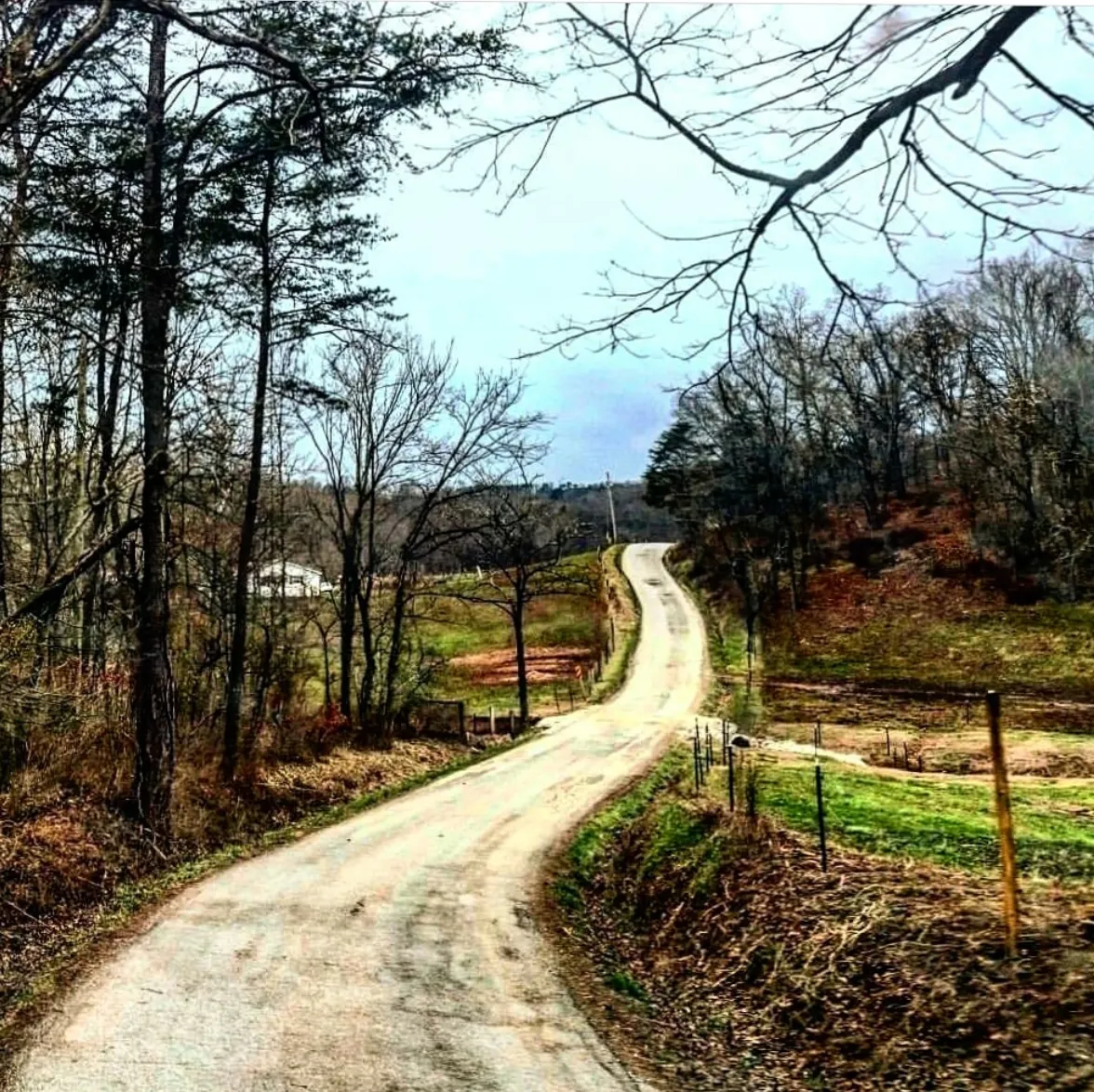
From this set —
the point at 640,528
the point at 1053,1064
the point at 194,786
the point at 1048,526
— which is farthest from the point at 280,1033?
the point at 640,528

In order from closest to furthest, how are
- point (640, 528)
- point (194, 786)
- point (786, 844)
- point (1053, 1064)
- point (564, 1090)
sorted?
point (1053, 1064) → point (564, 1090) → point (786, 844) → point (194, 786) → point (640, 528)

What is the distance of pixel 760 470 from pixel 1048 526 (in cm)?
1339

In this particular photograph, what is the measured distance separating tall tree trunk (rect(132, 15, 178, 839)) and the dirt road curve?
1.67m

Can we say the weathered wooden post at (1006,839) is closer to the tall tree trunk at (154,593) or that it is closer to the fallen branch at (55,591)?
the fallen branch at (55,591)

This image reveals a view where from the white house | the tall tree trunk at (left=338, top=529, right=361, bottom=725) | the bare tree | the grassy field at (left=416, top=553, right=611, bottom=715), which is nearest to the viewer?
the tall tree trunk at (left=338, top=529, right=361, bottom=725)

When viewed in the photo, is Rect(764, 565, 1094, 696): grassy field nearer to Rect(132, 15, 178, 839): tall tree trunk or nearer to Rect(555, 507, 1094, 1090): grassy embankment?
Rect(555, 507, 1094, 1090): grassy embankment

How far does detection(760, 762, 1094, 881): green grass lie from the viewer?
30.0 ft

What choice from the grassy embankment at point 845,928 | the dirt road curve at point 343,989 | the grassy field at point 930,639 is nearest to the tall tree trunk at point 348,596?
the grassy embankment at point 845,928

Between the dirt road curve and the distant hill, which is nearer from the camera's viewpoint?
the dirt road curve

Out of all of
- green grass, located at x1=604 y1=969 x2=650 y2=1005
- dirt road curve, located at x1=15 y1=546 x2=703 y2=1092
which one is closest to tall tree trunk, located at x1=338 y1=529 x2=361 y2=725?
dirt road curve, located at x1=15 y1=546 x2=703 y2=1092

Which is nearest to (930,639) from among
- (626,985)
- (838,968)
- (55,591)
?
(626,985)

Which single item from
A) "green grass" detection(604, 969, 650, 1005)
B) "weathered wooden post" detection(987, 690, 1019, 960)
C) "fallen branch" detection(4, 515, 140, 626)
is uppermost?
"fallen branch" detection(4, 515, 140, 626)

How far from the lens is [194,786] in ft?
44.8

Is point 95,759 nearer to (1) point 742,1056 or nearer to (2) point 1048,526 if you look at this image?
(1) point 742,1056
